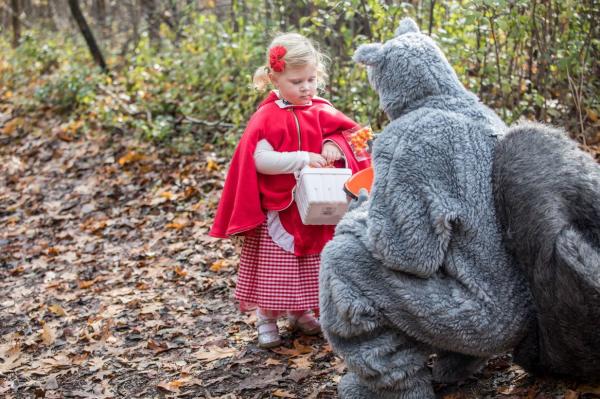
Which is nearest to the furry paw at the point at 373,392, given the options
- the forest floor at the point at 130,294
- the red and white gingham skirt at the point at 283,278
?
the forest floor at the point at 130,294

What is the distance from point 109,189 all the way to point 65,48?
6.01 meters

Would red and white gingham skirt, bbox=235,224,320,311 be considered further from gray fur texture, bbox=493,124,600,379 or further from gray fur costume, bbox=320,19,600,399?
gray fur texture, bbox=493,124,600,379

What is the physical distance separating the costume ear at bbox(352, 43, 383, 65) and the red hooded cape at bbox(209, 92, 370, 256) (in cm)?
126

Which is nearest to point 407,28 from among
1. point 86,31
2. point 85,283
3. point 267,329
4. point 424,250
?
point 424,250

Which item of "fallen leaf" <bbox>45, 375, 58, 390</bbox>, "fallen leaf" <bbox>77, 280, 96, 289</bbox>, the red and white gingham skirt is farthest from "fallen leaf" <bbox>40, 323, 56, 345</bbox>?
the red and white gingham skirt

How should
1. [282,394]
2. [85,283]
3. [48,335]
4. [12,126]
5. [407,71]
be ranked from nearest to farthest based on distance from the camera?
1. [407,71]
2. [282,394]
3. [48,335]
4. [85,283]
5. [12,126]

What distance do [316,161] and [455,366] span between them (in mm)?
1392

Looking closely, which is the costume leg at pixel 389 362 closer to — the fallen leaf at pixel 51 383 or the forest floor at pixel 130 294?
the forest floor at pixel 130 294

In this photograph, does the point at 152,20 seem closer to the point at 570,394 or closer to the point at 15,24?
the point at 15,24

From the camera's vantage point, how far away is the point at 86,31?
1123 cm

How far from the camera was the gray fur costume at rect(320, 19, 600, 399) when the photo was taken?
2.84 m

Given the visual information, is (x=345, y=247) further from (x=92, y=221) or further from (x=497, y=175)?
(x=92, y=221)

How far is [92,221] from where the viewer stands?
776cm

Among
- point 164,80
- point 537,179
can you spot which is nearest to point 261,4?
point 164,80
